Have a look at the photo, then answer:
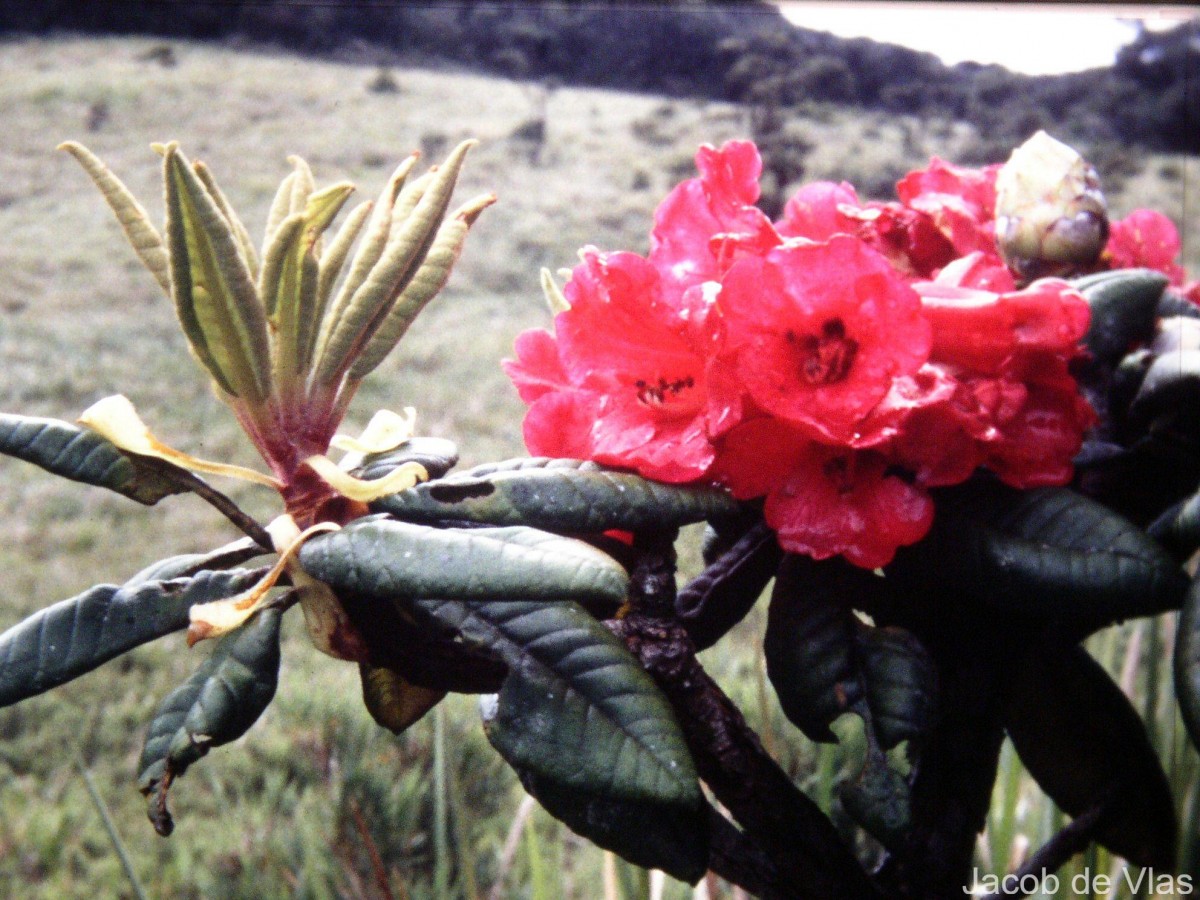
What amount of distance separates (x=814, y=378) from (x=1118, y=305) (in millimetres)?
232

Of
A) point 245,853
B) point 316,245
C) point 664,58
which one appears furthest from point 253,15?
point 316,245

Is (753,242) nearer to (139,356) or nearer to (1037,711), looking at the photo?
(1037,711)

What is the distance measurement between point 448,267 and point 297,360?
0.21 feet

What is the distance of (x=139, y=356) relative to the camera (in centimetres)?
231

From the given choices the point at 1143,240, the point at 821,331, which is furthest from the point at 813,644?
the point at 1143,240

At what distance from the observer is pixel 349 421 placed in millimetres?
2158

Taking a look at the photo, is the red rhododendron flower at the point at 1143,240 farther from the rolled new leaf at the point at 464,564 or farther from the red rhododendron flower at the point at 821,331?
the rolled new leaf at the point at 464,564

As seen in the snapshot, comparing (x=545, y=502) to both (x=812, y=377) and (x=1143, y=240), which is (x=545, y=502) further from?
(x=1143, y=240)

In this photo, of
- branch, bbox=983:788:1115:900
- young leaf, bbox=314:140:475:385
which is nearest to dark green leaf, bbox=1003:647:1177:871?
branch, bbox=983:788:1115:900

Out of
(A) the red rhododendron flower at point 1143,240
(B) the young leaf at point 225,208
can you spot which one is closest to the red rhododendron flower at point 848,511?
(B) the young leaf at point 225,208

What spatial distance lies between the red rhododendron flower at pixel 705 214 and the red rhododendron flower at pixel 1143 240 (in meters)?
0.30

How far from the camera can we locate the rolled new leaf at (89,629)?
11.4 inches

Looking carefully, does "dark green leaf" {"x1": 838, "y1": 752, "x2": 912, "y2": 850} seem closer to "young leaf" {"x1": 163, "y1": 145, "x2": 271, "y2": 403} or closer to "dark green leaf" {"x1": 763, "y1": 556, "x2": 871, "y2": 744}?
"dark green leaf" {"x1": 763, "y1": 556, "x2": 871, "y2": 744}

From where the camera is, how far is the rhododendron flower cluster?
326mm
